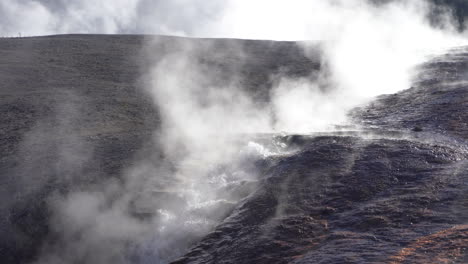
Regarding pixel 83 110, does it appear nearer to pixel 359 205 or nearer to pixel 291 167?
pixel 291 167

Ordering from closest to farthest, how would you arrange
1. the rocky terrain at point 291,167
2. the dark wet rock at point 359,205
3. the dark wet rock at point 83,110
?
the dark wet rock at point 359,205
the rocky terrain at point 291,167
the dark wet rock at point 83,110

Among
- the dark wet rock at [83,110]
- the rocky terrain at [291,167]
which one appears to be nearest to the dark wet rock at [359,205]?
the rocky terrain at [291,167]

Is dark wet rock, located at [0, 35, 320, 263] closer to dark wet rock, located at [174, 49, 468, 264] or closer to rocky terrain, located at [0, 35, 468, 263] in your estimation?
rocky terrain, located at [0, 35, 468, 263]

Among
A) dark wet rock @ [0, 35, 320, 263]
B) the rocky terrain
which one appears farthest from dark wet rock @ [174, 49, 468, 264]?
dark wet rock @ [0, 35, 320, 263]

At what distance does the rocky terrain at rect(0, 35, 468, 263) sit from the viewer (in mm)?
5160

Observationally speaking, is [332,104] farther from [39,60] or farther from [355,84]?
[39,60]

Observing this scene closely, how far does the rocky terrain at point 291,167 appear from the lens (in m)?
5.16

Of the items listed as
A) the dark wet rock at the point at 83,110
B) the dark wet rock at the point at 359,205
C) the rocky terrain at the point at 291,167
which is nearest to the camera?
the dark wet rock at the point at 359,205

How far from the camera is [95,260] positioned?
6.62 m

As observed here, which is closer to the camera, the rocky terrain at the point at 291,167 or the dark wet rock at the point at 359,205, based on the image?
the dark wet rock at the point at 359,205

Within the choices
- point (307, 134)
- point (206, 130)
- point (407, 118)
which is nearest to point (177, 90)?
point (206, 130)

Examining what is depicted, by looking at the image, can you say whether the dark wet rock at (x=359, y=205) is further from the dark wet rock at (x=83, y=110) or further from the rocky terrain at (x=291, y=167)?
the dark wet rock at (x=83, y=110)

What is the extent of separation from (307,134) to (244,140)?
118 cm

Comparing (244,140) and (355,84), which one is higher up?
(355,84)
